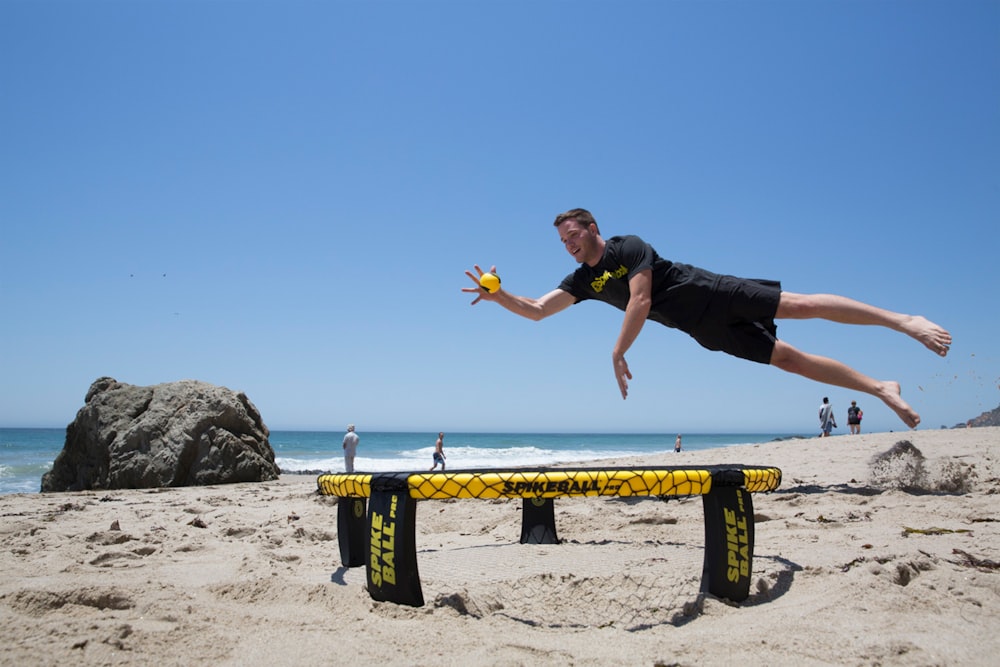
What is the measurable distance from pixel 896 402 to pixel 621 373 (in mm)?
1820

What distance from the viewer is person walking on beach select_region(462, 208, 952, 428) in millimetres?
4180

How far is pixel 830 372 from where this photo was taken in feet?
14.4

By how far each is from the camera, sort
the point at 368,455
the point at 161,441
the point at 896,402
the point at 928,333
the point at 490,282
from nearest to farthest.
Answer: the point at 928,333 < the point at 896,402 < the point at 490,282 < the point at 161,441 < the point at 368,455

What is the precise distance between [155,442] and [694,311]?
9.27 metres

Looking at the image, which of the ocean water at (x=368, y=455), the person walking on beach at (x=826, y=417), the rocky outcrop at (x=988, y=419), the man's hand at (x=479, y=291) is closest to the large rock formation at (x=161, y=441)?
the ocean water at (x=368, y=455)

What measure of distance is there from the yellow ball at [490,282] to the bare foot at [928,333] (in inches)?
108

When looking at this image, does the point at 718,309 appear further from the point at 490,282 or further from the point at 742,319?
the point at 490,282

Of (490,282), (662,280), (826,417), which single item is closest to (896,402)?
(662,280)

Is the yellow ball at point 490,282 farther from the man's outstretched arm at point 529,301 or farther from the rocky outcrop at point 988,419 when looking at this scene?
the rocky outcrop at point 988,419

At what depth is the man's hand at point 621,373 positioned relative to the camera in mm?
4077

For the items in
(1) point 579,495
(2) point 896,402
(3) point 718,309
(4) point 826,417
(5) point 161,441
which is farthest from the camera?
(4) point 826,417

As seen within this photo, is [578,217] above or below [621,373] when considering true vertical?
above

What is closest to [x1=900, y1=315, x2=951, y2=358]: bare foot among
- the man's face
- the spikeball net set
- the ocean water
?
the man's face

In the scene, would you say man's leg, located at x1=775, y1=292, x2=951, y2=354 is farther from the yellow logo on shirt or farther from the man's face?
the man's face
